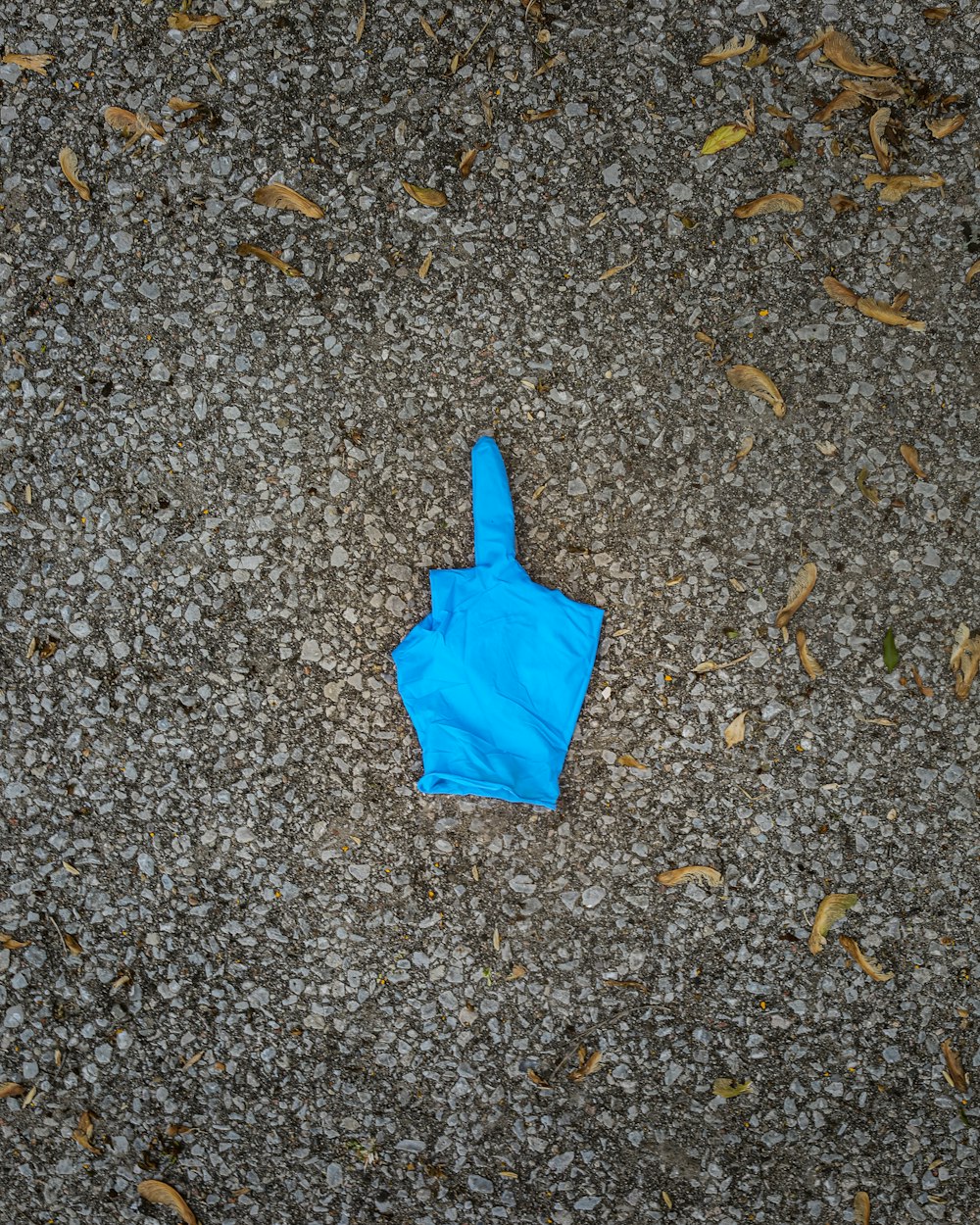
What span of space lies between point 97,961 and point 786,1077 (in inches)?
83.9

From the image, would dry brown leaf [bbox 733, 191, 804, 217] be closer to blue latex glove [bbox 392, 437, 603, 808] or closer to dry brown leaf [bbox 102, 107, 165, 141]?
blue latex glove [bbox 392, 437, 603, 808]

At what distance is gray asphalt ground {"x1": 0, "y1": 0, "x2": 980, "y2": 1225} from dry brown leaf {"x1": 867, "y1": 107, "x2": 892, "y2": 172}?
27 millimetres

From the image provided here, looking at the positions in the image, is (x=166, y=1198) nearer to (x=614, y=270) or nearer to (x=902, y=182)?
(x=614, y=270)

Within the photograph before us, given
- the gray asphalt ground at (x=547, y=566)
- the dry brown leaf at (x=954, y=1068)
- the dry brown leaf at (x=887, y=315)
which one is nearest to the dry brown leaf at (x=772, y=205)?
the gray asphalt ground at (x=547, y=566)

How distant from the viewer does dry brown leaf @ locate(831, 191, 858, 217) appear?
7.41 feet

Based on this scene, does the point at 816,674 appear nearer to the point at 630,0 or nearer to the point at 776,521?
the point at 776,521

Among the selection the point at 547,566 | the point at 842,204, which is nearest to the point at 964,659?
the point at 547,566

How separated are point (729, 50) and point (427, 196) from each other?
981 millimetres

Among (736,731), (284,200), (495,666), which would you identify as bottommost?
(736,731)

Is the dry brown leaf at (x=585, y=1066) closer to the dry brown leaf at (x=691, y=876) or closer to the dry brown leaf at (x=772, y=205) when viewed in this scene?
the dry brown leaf at (x=691, y=876)

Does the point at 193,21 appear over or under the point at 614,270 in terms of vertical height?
over

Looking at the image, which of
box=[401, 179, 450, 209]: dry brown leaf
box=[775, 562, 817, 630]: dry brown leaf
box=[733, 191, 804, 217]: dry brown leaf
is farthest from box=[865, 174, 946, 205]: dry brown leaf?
box=[401, 179, 450, 209]: dry brown leaf

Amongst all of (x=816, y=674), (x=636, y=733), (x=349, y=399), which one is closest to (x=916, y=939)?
(x=816, y=674)

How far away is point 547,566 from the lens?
90.6 inches
